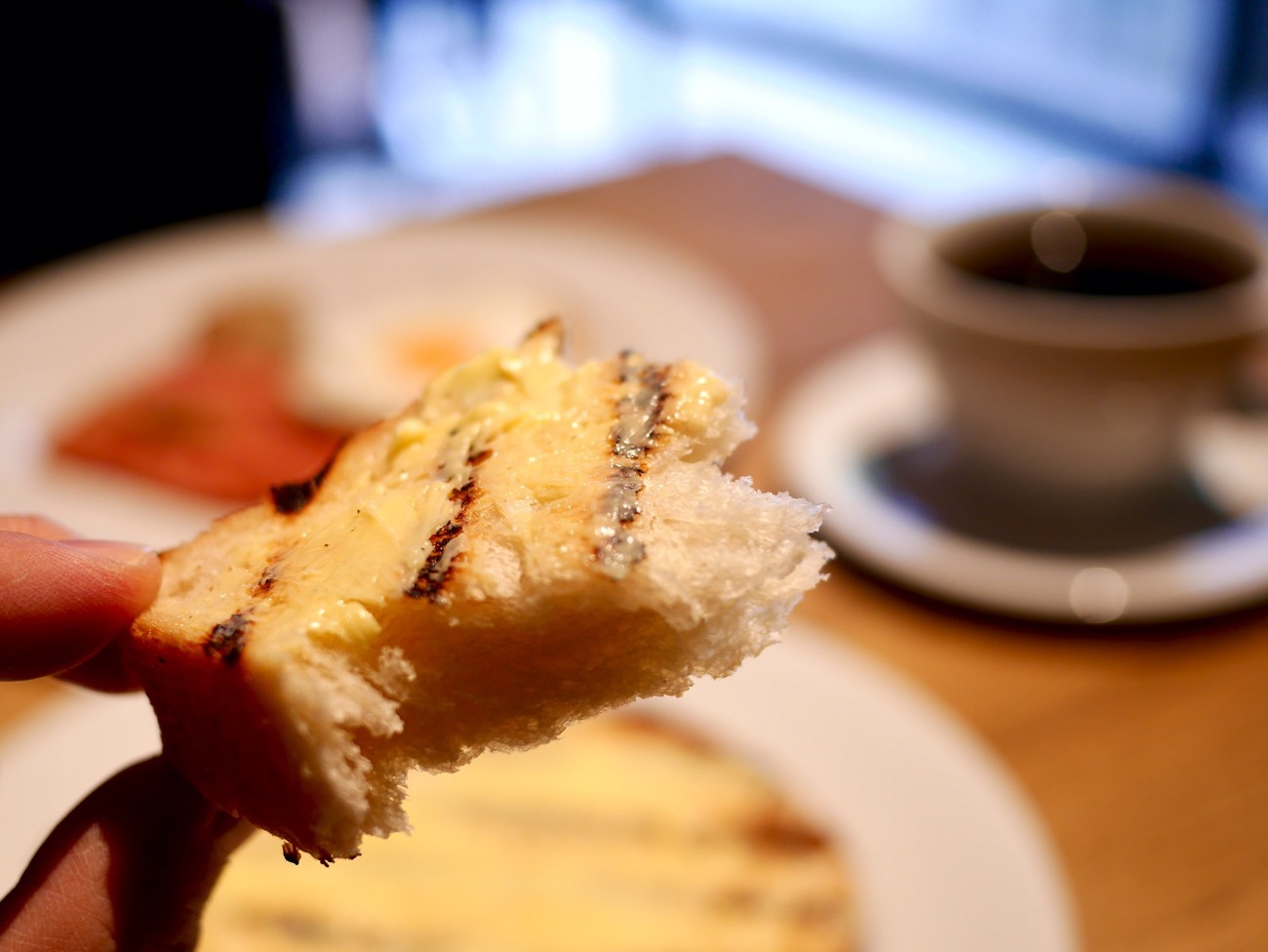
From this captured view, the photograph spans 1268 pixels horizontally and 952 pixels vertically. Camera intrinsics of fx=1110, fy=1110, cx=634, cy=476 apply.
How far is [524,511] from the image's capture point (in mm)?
501

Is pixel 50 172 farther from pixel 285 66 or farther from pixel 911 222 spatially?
pixel 911 222

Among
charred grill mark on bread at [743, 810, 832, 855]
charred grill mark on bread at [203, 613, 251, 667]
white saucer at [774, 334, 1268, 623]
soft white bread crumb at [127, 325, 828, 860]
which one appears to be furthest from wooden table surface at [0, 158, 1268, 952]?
charred grill mark on bread at [203, 613, 251, 667]

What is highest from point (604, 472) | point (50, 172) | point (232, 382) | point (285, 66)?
point (285, 66)

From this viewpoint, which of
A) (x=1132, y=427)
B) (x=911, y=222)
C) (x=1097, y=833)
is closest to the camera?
(x=1097, y=833)

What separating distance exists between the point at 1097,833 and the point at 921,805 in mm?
181

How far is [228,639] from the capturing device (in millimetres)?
482

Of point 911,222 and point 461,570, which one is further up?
point 911,222

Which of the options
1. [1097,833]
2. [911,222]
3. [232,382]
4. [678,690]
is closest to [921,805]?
[1097,833]

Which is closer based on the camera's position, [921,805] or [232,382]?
[921,805]

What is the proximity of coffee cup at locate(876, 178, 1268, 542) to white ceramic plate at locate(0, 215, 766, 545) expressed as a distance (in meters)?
0.45

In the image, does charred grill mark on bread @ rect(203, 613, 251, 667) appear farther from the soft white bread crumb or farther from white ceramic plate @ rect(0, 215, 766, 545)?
white ceramic plate @ rect(0, 215, 766, 545)

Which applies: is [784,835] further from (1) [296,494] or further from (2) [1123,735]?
(1) [296,494]

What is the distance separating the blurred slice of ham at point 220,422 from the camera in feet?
5.69

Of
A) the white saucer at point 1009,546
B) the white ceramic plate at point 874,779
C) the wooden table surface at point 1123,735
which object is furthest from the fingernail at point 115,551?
the white saucer at point 1009,546
